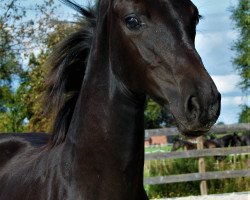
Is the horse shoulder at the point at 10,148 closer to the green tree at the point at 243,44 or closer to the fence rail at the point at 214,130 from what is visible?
the fence rail at the point at 214,130

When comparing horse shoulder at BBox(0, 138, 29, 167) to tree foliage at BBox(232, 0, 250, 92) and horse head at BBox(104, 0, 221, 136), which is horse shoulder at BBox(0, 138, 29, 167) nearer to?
horse head at BBox(104, 0, 221, 136)

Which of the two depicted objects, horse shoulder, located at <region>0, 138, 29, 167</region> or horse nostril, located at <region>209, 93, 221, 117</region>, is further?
horse shoulder, located at <region>0, 138, 29, 167</region>

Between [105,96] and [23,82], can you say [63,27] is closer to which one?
[105,96]

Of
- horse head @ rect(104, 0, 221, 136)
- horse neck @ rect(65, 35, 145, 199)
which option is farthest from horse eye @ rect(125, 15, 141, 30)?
horse neck @ rect(65, 35, 145, 199)

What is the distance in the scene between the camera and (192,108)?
8.38 ft

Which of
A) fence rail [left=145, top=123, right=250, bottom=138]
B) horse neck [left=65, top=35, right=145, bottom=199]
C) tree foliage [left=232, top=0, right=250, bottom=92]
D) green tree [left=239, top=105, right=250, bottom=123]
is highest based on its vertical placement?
tree foliage [left=232, top=0, right=250, bottom=92]

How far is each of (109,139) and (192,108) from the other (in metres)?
0.65

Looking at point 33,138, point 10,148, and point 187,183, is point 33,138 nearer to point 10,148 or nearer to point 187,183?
point 10,148

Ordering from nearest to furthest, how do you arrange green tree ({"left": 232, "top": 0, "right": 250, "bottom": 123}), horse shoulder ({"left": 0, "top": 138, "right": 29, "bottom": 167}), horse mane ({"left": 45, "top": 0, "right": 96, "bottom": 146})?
horse mane ({"left": 45, "top": 0, "right": 96, "bottom": 146}) < horse shoulder ({"left": 0, "top": 138, "right": 29, "bottom": 167}) < green tree ({"left": 232, "top": 0, "right": 250, "bottom": 123})

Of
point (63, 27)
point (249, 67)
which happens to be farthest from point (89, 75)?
point (249, 67)

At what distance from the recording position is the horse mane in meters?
3.46

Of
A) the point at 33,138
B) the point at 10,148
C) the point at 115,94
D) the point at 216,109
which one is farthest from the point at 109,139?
the point at 33,138

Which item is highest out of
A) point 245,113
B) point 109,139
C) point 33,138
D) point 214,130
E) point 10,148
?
point 245,113

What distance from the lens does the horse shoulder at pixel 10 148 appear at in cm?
441
